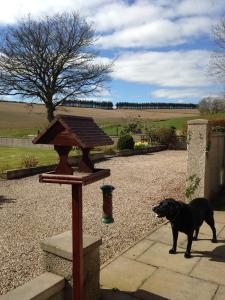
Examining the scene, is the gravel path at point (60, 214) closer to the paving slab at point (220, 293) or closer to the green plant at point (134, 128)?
the paving slab at point (220, 293)

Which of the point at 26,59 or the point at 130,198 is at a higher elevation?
the point at 26,59

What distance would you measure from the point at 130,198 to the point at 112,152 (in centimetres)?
1042

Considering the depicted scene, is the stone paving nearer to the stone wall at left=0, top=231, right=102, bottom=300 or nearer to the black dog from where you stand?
the black dog

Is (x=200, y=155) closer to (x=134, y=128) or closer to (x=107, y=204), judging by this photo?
(x=107, y=204)

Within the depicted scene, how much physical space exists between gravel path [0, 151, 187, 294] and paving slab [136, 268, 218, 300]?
115 cm

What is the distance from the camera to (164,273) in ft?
16.2

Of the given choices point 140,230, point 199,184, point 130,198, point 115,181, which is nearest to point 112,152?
point 115,181

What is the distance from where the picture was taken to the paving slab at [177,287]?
14.2 ft

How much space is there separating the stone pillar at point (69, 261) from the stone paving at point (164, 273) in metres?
0.35

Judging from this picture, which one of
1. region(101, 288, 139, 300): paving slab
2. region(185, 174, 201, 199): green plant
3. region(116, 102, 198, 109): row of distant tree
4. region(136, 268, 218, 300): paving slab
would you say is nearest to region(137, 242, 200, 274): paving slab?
region(136, 268, 218, 300): paving slab

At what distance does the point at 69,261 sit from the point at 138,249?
2.20 metres

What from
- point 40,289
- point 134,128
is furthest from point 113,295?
point 134,128

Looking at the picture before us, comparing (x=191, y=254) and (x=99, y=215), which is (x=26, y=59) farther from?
(x=191, y=254)

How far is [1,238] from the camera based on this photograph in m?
6.69
